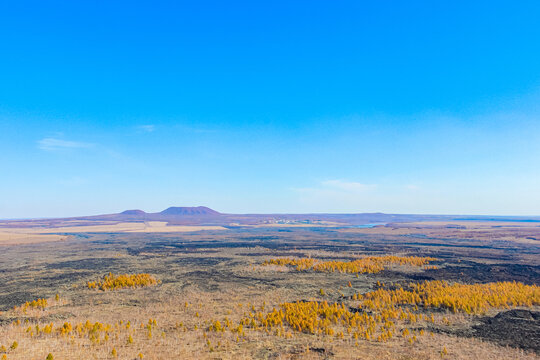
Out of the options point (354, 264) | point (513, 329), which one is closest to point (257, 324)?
point (513, 329)

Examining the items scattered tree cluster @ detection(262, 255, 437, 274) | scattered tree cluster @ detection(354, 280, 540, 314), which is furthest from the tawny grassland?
scattered tree cluster @ detection(262, 255, 437, 274)

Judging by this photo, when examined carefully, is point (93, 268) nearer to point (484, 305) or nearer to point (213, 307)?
point (213, 307)

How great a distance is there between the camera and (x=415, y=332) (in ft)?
51.9

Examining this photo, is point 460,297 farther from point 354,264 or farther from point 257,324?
point 354,264

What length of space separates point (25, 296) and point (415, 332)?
28.0m

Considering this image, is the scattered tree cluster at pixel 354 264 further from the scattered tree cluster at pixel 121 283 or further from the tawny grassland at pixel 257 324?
the scattered tree cluster at pixel 121 283

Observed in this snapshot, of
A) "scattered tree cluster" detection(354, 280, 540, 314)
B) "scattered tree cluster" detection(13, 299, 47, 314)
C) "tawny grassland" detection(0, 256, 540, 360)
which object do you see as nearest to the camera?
"tawny grassland" detection(0, 256, 540, 360)

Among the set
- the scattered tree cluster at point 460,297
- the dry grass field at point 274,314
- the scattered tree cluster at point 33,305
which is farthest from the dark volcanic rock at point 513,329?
the scattered tree cluster at point 33,305

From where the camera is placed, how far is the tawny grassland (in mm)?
13438

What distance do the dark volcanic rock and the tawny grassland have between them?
0.95 metres

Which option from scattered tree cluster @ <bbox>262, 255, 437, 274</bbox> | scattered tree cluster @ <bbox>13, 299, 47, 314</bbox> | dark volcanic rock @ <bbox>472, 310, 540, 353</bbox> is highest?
dark volcanic rock @ <bbox>472, 310, 540, 353</bbox>

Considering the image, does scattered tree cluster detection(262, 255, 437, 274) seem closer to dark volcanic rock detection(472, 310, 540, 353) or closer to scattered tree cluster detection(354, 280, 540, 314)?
scattered tree cluster detection(354, 280, 540, 314)

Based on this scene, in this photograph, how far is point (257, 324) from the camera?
56.3ft

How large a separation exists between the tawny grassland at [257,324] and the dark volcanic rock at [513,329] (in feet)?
3.11
